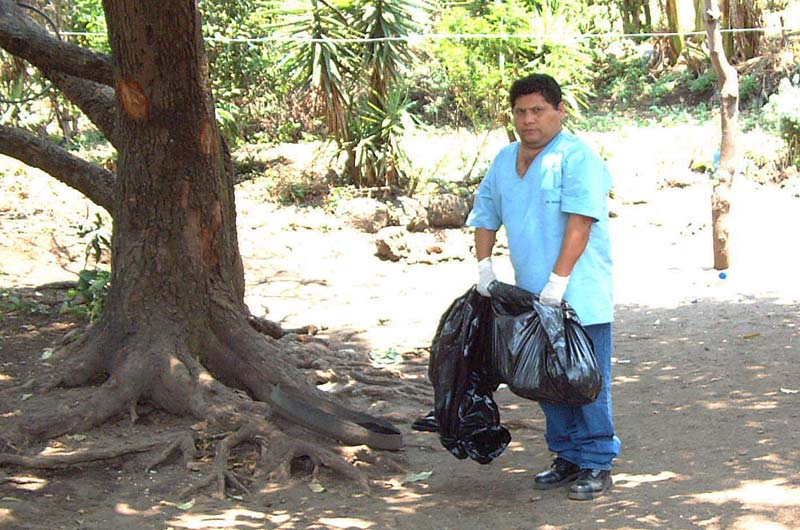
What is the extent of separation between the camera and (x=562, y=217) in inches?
169

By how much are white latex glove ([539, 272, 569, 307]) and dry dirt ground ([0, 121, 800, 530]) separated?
2.86 ft

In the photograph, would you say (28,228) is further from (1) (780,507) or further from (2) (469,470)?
(1) (780,507)

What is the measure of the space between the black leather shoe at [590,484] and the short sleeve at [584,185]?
110cm

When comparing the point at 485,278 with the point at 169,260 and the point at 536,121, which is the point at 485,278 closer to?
the point at 536,121

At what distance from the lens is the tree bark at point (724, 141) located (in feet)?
35.7

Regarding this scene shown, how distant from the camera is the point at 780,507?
3953 millimetres

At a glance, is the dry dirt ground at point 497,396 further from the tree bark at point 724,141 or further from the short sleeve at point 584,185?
the short sleeve at point 584,185

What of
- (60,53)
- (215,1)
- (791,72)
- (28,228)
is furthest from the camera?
(791,72)

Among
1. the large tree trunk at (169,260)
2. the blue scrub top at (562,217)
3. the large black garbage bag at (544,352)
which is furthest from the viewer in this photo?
the large tree trunk at (169,260)

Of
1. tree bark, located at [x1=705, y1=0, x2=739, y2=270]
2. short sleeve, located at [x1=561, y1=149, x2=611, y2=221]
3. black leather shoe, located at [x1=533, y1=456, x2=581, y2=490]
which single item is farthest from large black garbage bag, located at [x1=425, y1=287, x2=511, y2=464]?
tree bark, located at [x1=705, y1=0, x2=739, y2=270]

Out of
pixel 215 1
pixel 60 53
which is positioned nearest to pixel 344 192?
pixel 215 1

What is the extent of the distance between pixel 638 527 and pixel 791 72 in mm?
19854

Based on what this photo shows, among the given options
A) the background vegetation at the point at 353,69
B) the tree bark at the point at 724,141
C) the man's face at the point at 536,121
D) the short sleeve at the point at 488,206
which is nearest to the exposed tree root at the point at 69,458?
the short sleeve at the point at 488,206

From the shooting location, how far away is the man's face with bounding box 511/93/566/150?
171 inches
